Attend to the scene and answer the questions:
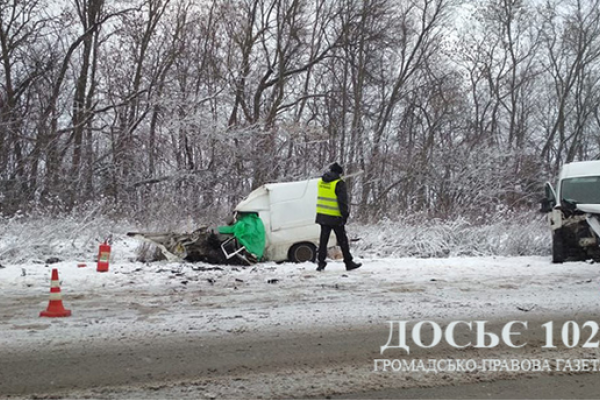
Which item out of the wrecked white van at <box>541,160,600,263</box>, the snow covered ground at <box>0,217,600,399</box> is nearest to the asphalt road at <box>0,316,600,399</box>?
the snow covered ground at <box>0,217,600,399</box>

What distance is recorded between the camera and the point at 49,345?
4.81 m

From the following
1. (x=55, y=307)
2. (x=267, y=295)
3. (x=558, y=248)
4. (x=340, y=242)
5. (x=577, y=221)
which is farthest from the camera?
(x=558, y=248)

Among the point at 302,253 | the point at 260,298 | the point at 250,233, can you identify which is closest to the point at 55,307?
the point at 260,298

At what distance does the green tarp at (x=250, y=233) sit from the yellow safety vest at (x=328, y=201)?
162 cm

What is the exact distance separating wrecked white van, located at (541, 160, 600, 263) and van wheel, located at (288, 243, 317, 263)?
4.83 metres

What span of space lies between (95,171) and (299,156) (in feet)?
27.5

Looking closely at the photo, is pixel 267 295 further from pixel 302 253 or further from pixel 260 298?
pixel 302 253

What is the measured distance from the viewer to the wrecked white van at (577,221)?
33.2 ft

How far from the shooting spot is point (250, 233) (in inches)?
407

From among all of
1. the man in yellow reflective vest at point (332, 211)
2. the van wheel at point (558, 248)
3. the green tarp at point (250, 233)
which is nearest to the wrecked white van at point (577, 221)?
the van wheel at point (558, 248)

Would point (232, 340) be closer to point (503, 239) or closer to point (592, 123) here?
point (503, 239)

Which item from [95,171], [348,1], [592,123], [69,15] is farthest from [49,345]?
[592,123]

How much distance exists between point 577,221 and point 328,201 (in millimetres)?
4986

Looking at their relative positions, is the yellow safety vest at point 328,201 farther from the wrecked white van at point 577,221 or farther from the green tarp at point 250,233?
the wrecked white van at point 577,221
